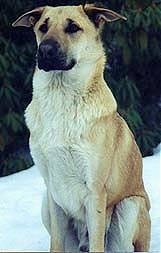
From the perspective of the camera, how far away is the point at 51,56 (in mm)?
4617

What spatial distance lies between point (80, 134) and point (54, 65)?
1.53 ft

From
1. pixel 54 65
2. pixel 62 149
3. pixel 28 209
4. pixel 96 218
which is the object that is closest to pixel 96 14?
pixel 54 65

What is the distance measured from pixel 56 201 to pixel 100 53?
1.00 metres

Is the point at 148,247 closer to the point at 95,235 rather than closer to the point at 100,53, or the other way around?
the point at 95,235

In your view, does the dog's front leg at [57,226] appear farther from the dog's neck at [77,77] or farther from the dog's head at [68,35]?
the dog's head at [68,35]

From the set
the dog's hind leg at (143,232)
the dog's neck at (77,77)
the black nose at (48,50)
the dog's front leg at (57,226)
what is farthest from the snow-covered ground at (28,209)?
the black nose at (48,50)

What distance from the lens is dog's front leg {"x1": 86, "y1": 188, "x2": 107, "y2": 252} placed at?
15.6 ft

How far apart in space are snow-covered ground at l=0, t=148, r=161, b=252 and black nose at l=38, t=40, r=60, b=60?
1.51m

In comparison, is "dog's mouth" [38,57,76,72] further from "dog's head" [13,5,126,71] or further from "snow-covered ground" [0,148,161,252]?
"snow-covered ground" [0,148,161,252]

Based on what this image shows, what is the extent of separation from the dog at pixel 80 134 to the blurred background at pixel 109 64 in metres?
2.93

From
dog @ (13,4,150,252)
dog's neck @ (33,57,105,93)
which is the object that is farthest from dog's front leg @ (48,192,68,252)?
dog's neck @ (33,57,105,93)

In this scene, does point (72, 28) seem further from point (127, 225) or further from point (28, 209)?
point (28, 209)

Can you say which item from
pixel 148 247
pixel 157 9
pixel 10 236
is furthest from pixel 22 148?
pixel 148 247

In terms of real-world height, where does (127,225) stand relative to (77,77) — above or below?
below
